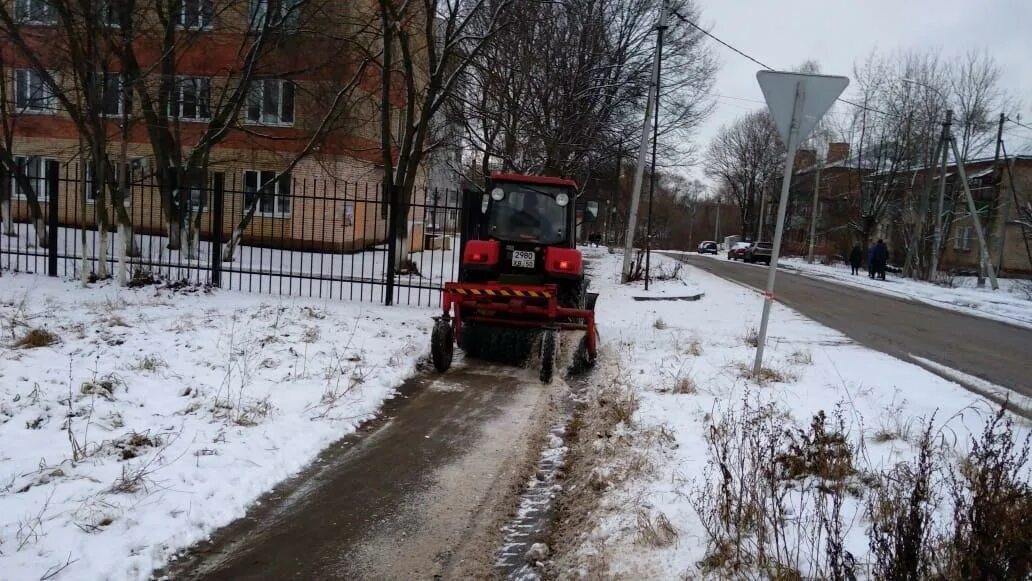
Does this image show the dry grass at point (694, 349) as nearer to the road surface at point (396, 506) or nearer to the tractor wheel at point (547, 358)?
the tractor wheel at point (547, 358)

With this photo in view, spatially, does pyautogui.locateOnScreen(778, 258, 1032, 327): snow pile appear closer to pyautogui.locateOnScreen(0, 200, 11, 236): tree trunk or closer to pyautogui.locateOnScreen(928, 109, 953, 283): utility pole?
pyautogui.locateOnScreen(928, 109, 953, 283): utility pole

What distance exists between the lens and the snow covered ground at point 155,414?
3.76m

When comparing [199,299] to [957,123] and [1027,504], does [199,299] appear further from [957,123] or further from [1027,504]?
[957,123]

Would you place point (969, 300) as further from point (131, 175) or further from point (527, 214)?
point (131, 175)

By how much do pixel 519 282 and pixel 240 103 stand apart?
31.1ft

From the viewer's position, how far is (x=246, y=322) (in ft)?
31.1

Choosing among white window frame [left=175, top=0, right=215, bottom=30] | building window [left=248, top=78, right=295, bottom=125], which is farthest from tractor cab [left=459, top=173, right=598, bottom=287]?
building window [left=248, top=78, right=295, bottom=125]

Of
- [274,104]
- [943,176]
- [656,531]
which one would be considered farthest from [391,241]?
[943,176]

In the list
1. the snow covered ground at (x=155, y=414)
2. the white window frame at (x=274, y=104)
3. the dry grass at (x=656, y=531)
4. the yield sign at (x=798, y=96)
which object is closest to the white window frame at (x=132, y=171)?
the white window frame at (x=274, y=104)

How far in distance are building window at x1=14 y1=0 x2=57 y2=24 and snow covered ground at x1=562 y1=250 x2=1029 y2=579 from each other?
12.8 m

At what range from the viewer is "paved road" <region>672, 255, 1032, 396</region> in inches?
386

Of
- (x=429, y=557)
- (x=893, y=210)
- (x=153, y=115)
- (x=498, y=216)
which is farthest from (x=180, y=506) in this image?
(x=893, y=210)

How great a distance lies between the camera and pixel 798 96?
6891 mm

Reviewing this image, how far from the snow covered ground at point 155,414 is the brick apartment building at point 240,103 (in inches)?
120
